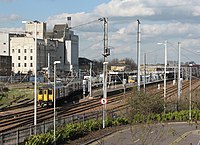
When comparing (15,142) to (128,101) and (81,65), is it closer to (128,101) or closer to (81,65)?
(128,101)

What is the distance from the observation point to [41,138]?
22.7 metres

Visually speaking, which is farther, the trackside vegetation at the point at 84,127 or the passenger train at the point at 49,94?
the passenger train at the point at 49,94

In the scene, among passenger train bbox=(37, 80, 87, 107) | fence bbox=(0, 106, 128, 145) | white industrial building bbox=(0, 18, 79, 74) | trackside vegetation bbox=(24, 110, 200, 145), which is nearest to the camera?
fence bbox=(0, 106, 128, 145)

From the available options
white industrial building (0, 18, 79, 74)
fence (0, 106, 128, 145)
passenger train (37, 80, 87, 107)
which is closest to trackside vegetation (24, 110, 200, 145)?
fence (0, 106, 128, 145)

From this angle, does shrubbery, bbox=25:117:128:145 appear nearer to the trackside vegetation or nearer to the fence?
the trackside vegetation

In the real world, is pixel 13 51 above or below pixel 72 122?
above

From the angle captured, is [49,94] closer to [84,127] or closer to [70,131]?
[84,127]

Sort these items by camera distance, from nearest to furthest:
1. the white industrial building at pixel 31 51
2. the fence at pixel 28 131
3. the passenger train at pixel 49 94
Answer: the fence at pixel 28 131, the passenger train at pixel 49 94, the white industrial building at pixel 31 51

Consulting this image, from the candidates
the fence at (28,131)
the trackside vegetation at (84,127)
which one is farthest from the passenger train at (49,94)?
the fence at (28,131)

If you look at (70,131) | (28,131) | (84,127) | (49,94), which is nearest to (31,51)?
(49,94)

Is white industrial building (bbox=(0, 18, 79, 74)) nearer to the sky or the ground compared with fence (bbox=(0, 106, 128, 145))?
nearer to the sky

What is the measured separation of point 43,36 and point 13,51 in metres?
14.7

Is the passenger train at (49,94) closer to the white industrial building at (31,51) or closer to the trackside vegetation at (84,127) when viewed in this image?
the trackside vegetation at (84,127)

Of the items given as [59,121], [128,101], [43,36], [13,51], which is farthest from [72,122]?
[43,36]
